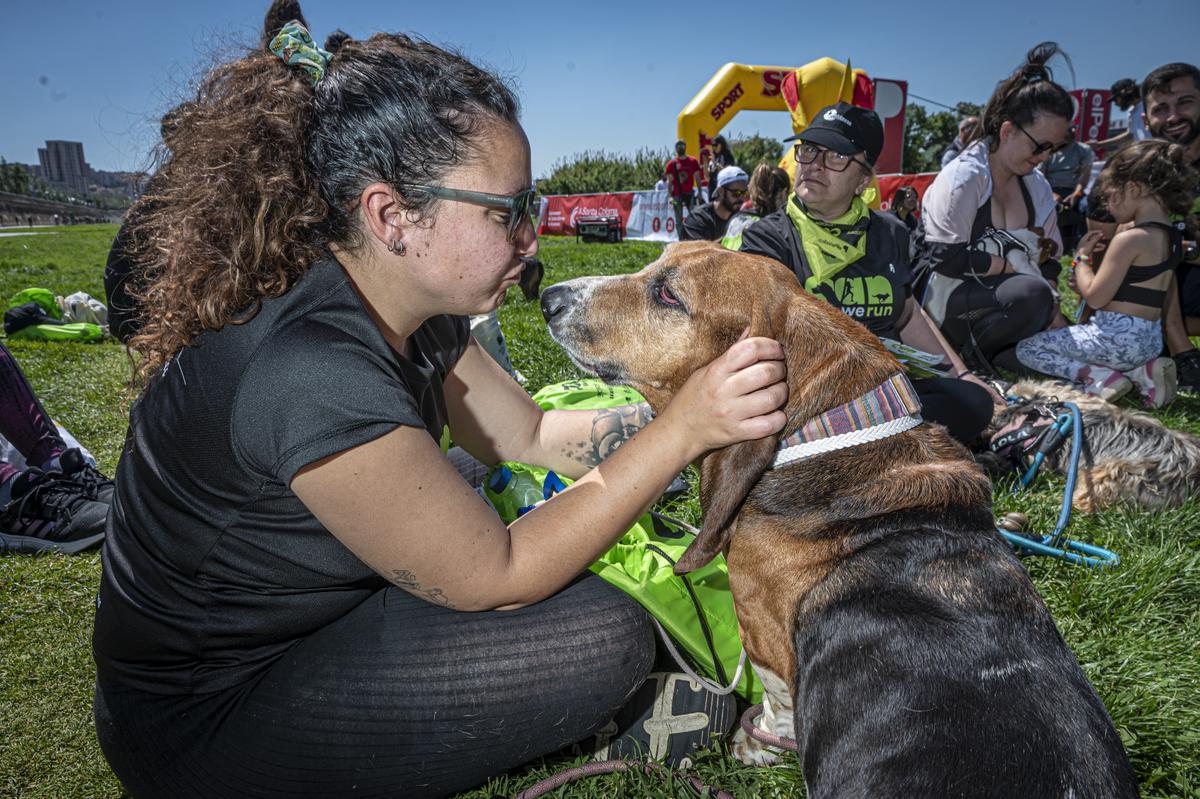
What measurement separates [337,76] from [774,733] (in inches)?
97.8

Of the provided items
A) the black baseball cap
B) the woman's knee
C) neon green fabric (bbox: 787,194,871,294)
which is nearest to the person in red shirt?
the woman's knee

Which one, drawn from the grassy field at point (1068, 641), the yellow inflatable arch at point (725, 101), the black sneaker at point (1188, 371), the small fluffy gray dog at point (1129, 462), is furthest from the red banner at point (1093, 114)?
the grassy field at point (1068, 641)

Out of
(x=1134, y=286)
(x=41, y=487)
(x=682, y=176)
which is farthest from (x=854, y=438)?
(x=682, y=176)

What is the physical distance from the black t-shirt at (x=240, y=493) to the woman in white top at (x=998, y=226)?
215 inches

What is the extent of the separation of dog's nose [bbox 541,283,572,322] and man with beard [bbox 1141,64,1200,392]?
6.58 metres

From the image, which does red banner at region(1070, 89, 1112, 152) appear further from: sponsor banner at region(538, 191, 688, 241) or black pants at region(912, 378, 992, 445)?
black pants at region(912, 378, 992, 445)

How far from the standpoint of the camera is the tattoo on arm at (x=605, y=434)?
3180mm

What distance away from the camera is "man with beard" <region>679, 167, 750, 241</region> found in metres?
9.59

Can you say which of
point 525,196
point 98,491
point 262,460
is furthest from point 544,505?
point 98,491

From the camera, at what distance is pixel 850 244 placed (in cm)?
438

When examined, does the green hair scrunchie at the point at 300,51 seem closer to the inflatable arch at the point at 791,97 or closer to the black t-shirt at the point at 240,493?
the black t-shirt at the point at 240,493

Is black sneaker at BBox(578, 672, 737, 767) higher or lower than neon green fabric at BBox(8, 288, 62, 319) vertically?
lower

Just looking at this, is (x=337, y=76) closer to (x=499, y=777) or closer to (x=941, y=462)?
(x=941, y=462)

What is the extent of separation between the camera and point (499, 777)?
2379 mm
